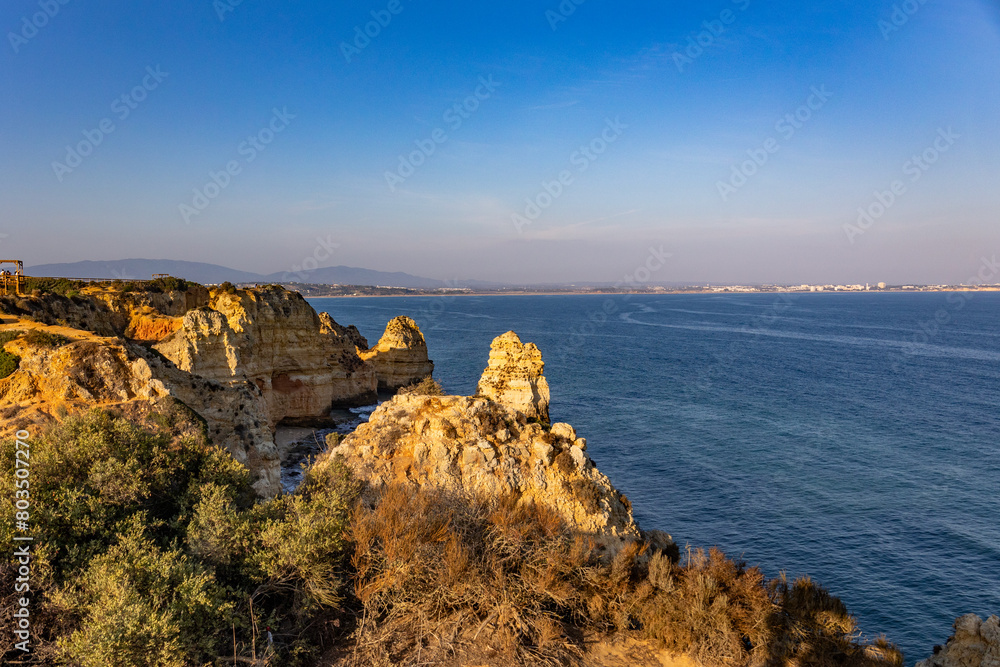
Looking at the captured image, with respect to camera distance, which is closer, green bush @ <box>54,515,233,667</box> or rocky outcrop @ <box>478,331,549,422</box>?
green bush @ <box>54,515,233,667</box>

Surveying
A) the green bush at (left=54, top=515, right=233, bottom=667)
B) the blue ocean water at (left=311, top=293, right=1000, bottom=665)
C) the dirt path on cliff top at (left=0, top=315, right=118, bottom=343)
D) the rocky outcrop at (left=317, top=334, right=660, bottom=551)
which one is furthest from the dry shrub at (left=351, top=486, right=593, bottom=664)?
the blue ocean water at (left=311, top=293, right=1000, bottom=665)

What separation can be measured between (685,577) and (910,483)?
1082 inches

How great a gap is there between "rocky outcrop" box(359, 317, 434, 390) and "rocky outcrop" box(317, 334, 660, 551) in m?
34.3

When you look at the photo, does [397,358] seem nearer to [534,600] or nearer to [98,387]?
[98,387]

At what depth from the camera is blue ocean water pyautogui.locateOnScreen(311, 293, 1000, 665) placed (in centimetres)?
2208

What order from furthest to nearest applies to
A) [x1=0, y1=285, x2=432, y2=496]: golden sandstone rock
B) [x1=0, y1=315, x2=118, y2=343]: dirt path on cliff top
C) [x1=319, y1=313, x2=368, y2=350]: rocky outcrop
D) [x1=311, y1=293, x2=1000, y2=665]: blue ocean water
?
[x1=319, y1=313, x2=368, y2=350]: rocky outcrop
[x1=311, y1=293, x2=1000, y2=665]: blue ocean water
[x1=0, y1=315, x2=118, y2=343]: dirt path on cliff top
[x1=0, y1=285, x2=432, y2=496]: golden sandstone rock

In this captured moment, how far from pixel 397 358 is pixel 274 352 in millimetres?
14277

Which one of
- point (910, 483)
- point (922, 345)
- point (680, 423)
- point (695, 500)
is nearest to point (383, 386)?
Answer: point (680, 423)

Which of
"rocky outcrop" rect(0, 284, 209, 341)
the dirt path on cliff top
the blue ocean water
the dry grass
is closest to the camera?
the dry grass

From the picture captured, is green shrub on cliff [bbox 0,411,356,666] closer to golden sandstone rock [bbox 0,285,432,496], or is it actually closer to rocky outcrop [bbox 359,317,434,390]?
golden sandstone rock [bbox 0,285,432,496]

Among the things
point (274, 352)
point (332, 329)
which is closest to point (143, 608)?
point (274, 352)

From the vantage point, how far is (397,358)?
48000 millimetres

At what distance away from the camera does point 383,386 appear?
158 ft

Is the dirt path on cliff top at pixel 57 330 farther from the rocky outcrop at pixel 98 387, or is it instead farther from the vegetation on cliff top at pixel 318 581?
the vegetation on cliff top at pixel 318 581
